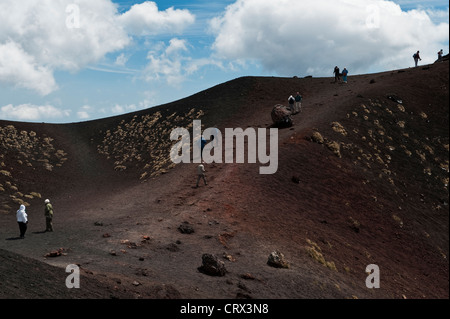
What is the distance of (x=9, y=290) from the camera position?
12.9 meters

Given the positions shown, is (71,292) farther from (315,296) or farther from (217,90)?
(217,90)

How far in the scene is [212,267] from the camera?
→ 17.5 metres

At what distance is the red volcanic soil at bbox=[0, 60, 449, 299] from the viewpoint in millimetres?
17641

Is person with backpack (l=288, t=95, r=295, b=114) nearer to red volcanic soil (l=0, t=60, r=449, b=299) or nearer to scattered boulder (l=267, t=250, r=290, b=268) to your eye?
red volcanic soil (l=0, t=60, r=449, b=299)

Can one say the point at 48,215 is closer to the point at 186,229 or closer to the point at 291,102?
the point at 186,229

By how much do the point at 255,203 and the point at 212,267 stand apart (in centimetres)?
939

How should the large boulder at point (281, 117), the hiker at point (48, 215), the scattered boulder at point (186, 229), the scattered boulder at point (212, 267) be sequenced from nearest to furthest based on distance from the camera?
1. the scattered boulder at point (212, 267)
2. the scattered boulder at point (186, 229)
3. the hiker at point (48, 215)
4. the large boulder at point (281, 117)

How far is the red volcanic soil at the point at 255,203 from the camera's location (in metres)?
17.6

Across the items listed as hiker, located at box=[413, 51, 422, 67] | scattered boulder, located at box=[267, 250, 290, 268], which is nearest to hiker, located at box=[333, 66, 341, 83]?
hiker, located at box=[413, 51, 422, 67]

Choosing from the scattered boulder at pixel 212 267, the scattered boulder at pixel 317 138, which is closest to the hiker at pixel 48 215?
the scattered boulder at pixel 212 267

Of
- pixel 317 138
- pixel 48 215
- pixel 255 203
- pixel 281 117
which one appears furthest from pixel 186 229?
pixel 281 117

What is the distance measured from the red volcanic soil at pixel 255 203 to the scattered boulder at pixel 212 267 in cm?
30

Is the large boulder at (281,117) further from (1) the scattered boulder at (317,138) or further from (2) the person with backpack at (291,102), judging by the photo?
(1) the scattered boulder at (317,138)

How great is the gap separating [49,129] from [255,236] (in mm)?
47213
